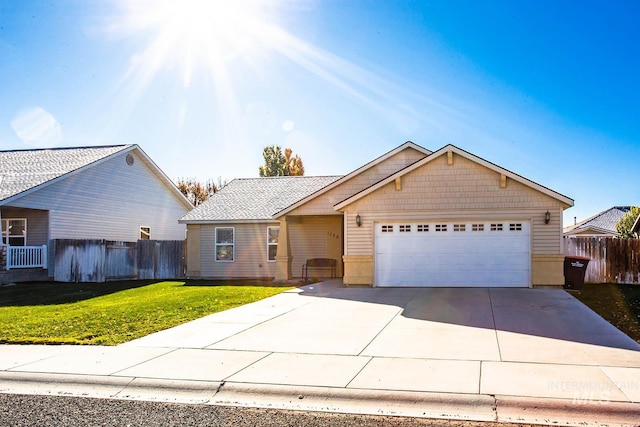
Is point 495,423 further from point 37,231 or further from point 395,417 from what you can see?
point 37,231

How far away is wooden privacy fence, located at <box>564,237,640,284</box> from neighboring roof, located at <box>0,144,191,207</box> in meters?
21.3

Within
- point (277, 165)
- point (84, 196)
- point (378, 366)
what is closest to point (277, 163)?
point (277, 165)

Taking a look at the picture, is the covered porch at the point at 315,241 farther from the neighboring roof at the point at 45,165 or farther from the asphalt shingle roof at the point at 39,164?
the asphalt shingle roof at the point at 39,164

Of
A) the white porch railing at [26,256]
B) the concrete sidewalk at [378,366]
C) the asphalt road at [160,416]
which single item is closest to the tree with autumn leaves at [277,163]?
the white porch railing at [26,256]

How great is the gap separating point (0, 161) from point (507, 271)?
2604 cm

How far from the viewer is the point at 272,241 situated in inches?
995

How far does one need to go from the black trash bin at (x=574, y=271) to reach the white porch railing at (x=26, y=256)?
2087 centimetres

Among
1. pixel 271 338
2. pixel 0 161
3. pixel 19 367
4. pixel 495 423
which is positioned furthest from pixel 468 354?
pixel 0 161

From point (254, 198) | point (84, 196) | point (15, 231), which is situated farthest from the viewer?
point (254, 198)

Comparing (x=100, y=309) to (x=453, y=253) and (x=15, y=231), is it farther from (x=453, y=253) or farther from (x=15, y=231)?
(x=15, y=231)

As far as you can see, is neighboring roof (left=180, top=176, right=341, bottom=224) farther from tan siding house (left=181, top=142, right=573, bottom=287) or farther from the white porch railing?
tan siding house (left=181, top=142, right=573, bottom=287)

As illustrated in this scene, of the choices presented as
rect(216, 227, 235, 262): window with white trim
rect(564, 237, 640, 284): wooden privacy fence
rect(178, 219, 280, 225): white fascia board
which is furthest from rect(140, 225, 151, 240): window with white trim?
rect(564, 237, 640, 284): wooden privacy fence

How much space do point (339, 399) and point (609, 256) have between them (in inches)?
711

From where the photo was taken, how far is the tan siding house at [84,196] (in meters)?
24.8
